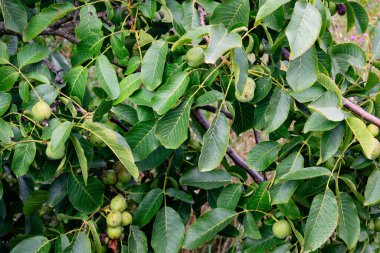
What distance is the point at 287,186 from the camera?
1172mm

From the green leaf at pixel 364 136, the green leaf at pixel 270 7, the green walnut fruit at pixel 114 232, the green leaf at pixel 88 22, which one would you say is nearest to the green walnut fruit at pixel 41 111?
the green leaf at pixel 88 22

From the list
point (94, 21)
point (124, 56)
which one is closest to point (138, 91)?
point (124, 56)

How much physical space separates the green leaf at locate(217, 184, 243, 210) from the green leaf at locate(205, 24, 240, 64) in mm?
474

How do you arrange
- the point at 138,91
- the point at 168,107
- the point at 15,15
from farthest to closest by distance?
the point at 15,15
the point at 138,91
the point at 168,107

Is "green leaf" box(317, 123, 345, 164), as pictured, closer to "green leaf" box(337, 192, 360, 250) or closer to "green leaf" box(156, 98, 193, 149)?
"green leaf" box(337, 192, 360, 250)

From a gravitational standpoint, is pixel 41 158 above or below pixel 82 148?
below

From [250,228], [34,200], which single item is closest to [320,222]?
[250,228]

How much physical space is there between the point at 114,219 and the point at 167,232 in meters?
0.13

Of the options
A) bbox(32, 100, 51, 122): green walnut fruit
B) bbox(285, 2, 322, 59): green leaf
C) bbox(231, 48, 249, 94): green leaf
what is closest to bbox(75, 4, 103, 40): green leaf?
bbox(32, 100, 51, 122): green walnut fruit

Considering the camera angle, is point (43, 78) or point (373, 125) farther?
point (43, 78)

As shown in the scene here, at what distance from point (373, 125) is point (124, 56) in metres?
0.58

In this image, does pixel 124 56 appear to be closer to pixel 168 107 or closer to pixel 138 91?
pixel 138 91

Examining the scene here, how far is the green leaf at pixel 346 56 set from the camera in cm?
128

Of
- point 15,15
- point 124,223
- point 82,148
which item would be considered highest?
Answer: point 15,15
